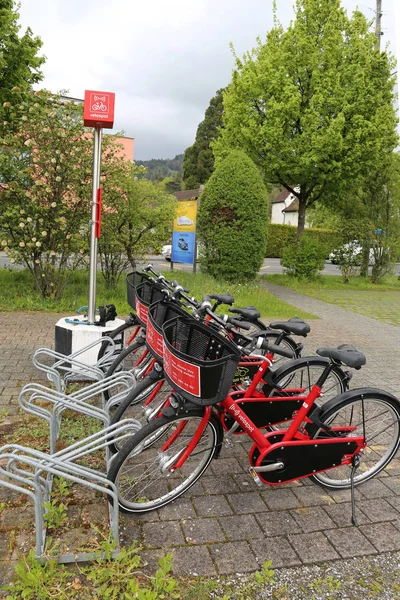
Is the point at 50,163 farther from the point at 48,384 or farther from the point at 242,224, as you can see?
the point at 242,224

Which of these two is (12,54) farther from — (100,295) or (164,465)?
(164,465)

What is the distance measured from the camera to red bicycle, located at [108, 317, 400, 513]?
2.53m

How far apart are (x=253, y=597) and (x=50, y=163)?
6.75m

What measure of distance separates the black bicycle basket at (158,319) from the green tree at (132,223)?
218 inches

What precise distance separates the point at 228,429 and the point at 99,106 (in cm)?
338

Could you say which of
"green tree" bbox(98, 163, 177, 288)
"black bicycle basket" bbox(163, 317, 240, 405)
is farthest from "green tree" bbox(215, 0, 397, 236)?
"black bicycle basket" bbox(163, 317, 240, 405)

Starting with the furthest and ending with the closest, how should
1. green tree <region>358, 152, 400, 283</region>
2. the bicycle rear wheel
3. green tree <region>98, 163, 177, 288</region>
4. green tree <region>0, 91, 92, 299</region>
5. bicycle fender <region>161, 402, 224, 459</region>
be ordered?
green tree <region>358, 152, 400, 283</region> < green tree <region>98, 163, 177, 288</region> < green tree <region>0, 91, 92, 299</region> < the bicycle rear wheel < bicycle fender <region>161, 402, 224, 459</region>

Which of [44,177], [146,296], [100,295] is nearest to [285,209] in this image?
[100,295]

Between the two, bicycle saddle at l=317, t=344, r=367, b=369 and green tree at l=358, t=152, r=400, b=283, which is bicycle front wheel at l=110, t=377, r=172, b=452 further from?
green tree at l=358, t=152, r=400, b=283

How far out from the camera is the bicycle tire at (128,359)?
3912 mm

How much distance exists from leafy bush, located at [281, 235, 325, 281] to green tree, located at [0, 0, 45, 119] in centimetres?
852

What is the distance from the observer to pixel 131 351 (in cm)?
394

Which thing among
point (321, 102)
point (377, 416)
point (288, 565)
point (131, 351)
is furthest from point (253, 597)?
point (321, 102)

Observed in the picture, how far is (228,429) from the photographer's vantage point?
3.12 meters
